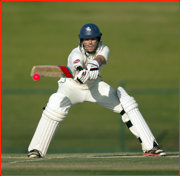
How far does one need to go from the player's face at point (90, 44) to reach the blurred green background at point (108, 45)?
6765 millimetres

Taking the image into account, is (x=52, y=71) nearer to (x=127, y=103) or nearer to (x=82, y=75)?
(x=82, y=75)

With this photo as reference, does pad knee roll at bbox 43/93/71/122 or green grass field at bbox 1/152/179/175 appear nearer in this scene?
green grass field at bbox 1/152/179/175

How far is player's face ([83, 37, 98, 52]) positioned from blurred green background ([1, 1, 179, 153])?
6765 millimetres

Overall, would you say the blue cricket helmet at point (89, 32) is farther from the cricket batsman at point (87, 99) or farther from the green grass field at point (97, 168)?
the green grass field at point (97, 168)

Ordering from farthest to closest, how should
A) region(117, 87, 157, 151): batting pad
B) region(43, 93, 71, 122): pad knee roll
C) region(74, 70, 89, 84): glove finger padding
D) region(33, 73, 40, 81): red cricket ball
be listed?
region(117, 87, 157, 151): batting pad, region(43, 93, 71, 122): pad knee roll, region(74, 70, 89, 84): glove finger padding, region(33, 73, 40, 81): red cricket ball

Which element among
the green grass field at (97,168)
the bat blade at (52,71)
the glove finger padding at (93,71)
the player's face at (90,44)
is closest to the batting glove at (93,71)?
the glove finger padding at (93,71)

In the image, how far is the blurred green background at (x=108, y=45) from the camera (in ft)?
44.3

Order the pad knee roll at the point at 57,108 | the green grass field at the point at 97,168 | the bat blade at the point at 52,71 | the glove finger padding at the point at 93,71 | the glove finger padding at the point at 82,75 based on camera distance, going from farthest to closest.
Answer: the pad knee roll at the point at 57,108
the glove finger padding at the point at 93,71
the glove finger padding at the point at 82,75
the bat blade at the point at 52,71
the green grass field at the point at 97,168

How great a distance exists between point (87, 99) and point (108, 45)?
773 inches

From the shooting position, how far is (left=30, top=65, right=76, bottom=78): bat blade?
4.95 m

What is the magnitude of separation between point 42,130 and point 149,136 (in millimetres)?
1585

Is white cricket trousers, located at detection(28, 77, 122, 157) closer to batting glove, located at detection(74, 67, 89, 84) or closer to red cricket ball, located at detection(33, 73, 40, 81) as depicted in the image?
batting glove, located at detection(74, 67, 89, 84)

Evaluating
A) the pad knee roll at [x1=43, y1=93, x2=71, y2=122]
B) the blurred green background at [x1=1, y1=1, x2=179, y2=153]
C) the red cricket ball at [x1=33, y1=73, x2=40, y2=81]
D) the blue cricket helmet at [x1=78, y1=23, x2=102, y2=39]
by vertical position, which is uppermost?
the blurred green background at [x1=1, y1=1, x2=179, y2=153]

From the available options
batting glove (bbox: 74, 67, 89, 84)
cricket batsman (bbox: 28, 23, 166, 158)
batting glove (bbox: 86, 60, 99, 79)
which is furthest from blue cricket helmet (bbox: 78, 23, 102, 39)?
batting glove (bbox: 74, 67, 89, 84)
